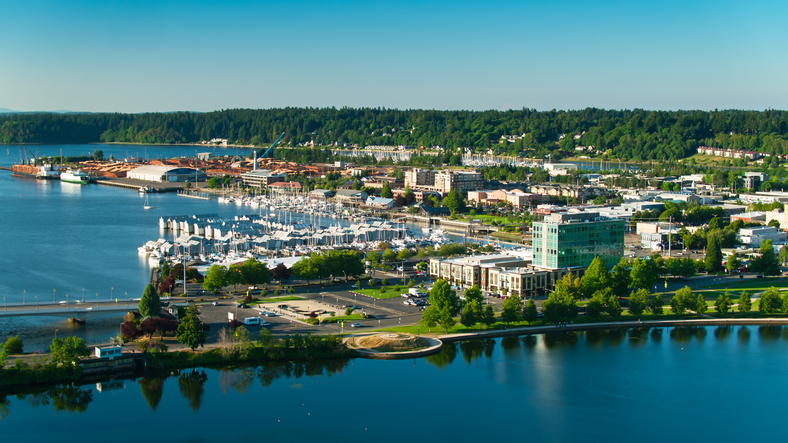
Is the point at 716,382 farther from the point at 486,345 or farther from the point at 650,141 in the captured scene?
the point at 650,141

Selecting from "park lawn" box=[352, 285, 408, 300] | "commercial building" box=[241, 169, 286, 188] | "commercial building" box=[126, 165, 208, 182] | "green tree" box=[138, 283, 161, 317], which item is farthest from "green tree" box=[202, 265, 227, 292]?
"commercial building" box=[126, 165, 208, 182]

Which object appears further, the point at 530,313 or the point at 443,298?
the point at 530,313

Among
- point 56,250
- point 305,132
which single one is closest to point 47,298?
point 56,250

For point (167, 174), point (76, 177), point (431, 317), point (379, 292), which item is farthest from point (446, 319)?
point (76, 177)

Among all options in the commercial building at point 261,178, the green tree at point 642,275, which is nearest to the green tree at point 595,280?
the green tree at point 642,275

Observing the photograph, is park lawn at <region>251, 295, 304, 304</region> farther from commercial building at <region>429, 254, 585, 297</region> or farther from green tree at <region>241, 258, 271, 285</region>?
commercial building at <region>429, 254, 585, 297</region>

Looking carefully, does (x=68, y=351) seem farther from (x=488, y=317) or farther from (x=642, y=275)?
(x=642, y=275)
